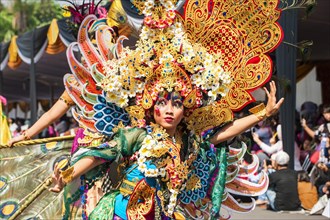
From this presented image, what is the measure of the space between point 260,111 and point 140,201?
106 cm

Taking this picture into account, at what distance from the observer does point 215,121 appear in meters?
5.48

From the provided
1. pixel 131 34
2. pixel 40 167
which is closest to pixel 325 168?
pixel 40 167

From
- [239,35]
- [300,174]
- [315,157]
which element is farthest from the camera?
[315,157]

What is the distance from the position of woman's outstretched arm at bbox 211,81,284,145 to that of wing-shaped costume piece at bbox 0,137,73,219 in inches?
65.2

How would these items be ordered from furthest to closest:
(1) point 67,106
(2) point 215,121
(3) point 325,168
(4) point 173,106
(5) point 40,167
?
1. (3) point 325,168
2. (5) point 40,167
3. (1) point 67,106
4. (2) point 215,121
5. (4) point 173,106

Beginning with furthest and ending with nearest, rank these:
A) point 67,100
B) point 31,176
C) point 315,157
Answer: point 315,157 < point 31,176 < point 67,100

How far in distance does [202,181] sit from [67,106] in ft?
4.49

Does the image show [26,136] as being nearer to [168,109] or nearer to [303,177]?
[168,109]

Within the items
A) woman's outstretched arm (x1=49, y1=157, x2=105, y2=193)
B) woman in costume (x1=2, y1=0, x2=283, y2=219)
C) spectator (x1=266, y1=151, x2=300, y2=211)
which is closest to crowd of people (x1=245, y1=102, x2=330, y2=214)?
spectator (x1=266, y1=151, x2=300, y2=211)

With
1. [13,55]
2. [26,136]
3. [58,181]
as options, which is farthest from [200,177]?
[13,55]

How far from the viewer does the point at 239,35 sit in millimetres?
5500

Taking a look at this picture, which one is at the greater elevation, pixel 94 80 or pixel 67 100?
pixel 94 80

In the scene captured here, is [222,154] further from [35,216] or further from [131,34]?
[35,216]

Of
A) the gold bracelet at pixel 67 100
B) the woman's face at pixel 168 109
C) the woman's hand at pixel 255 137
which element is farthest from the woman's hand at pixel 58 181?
the woman's hand at pixel 255 137
